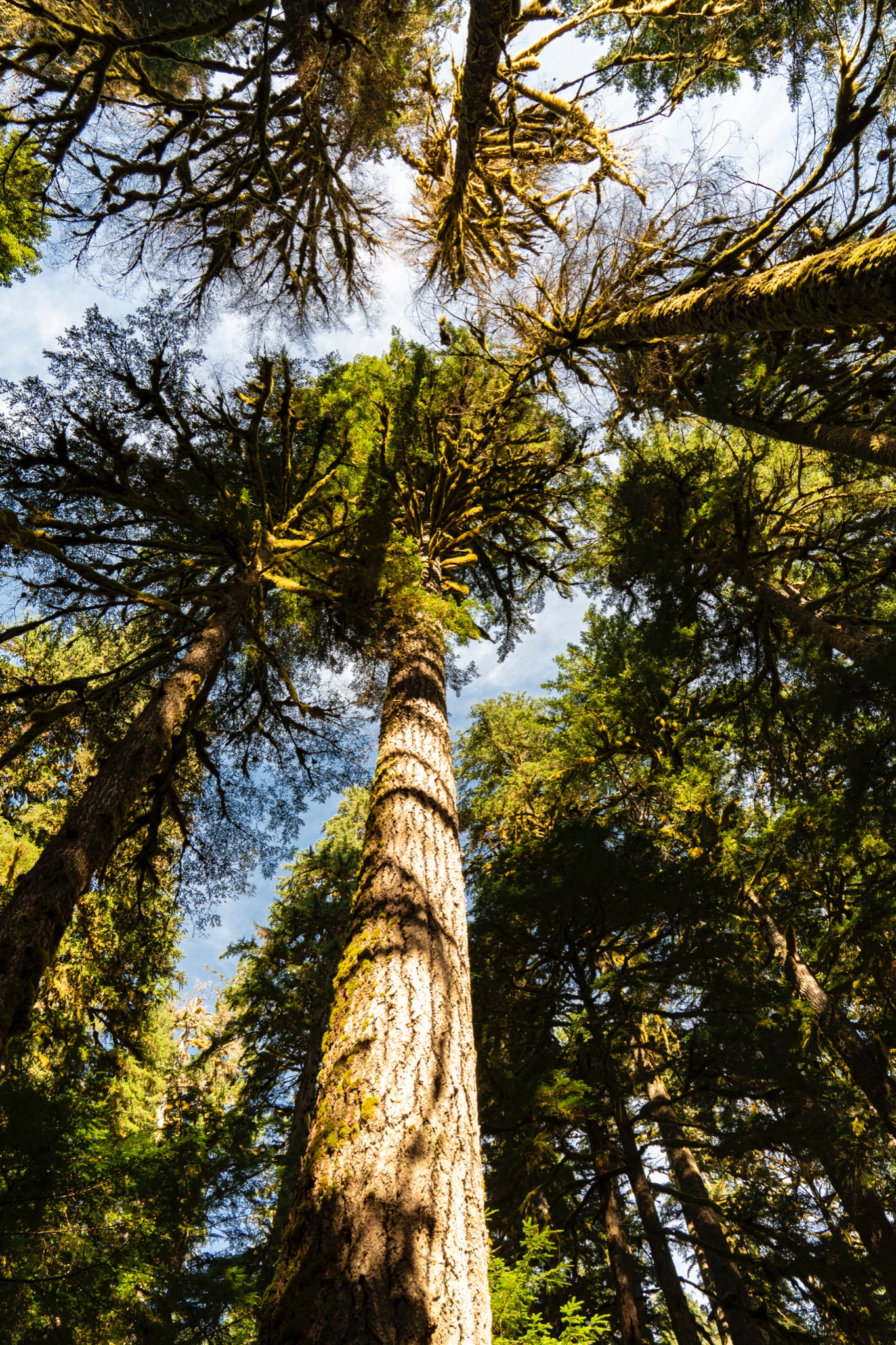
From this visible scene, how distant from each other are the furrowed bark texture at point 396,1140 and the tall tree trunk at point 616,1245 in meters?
4.35

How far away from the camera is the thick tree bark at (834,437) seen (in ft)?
18.5

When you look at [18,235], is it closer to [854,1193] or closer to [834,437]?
[834,437]

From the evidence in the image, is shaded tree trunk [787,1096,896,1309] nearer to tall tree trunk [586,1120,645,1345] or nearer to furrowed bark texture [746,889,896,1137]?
furrowed bark texture [746,889,896,1137]

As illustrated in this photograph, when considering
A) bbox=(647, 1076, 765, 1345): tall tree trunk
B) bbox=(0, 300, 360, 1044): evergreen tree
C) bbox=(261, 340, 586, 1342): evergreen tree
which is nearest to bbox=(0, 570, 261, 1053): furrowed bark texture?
bbox=(0, 300, 360, 1044): evergreen tree

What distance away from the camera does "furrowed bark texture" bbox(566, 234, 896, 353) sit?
134 inches

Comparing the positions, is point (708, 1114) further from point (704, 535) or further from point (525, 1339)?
point (704, 535)

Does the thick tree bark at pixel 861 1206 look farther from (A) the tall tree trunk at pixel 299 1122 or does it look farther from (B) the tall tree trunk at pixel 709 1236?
(A) the tall tree trunk at pixel 299 1122

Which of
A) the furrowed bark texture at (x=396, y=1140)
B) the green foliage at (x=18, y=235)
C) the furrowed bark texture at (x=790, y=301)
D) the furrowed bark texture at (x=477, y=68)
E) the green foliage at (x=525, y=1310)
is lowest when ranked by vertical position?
the green foliage at (x=525, y=1310)

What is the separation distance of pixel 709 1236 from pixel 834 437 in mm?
10328

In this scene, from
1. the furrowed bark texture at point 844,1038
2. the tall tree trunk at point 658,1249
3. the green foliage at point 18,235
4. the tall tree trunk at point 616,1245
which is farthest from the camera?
the green foliage at point 18,235

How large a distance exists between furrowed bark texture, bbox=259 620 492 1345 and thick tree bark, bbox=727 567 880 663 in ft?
18.4

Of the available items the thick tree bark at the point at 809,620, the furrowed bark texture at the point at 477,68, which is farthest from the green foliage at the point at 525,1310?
the furrowed bark texture at the point at 477,68

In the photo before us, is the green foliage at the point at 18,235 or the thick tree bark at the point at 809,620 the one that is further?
the green foliage at the point at 18,235

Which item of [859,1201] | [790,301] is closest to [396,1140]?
[790,301]
